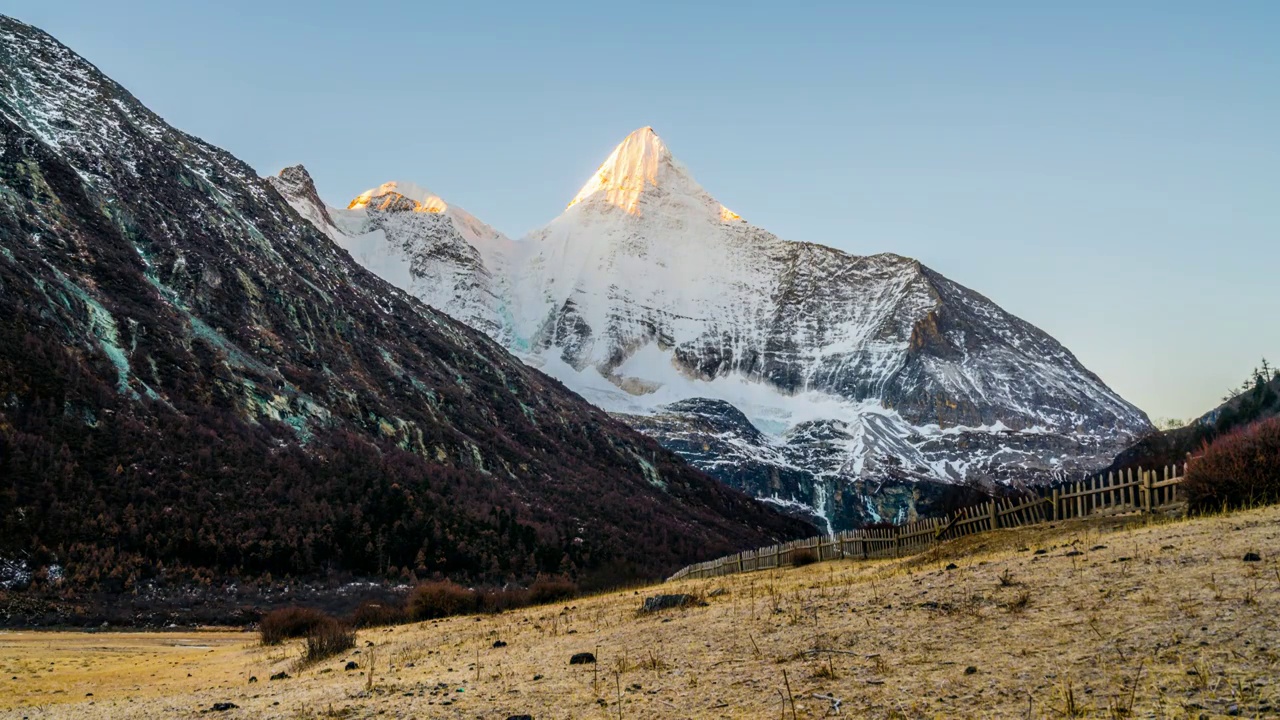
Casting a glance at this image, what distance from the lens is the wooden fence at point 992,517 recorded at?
21312mm

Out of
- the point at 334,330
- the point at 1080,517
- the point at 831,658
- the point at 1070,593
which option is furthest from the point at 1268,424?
the point at 334,330

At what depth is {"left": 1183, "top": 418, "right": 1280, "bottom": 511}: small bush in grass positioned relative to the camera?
18969 millimetres

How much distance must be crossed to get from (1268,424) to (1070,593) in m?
11.1

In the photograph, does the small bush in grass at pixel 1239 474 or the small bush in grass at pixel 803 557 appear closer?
the small bush in grass at pixel 1239 474

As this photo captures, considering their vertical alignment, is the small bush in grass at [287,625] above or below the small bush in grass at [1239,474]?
below

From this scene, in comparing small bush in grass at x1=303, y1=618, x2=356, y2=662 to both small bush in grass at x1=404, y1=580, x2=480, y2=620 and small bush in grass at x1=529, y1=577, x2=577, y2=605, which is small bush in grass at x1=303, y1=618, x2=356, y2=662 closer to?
small bush in grass at x1=404, y1=580, x2=480, y2=620

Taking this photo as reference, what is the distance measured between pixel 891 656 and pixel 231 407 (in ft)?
226

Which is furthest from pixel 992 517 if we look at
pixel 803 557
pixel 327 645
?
pixel 327 645

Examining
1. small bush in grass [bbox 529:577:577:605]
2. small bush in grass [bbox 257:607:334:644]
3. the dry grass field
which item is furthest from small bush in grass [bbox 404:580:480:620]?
the dry grass field

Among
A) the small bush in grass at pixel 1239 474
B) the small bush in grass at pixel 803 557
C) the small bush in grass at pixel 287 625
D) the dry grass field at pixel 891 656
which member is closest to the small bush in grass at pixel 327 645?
the dry grass field at pixel 891 656

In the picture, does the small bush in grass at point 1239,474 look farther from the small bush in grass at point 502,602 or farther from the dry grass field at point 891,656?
the small bush in grass at point 502,602

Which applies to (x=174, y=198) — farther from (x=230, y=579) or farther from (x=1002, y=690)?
(x=1002, y=690)

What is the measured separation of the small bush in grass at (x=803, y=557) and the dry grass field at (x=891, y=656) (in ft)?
38.5

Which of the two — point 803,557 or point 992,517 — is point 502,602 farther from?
point 992,517
